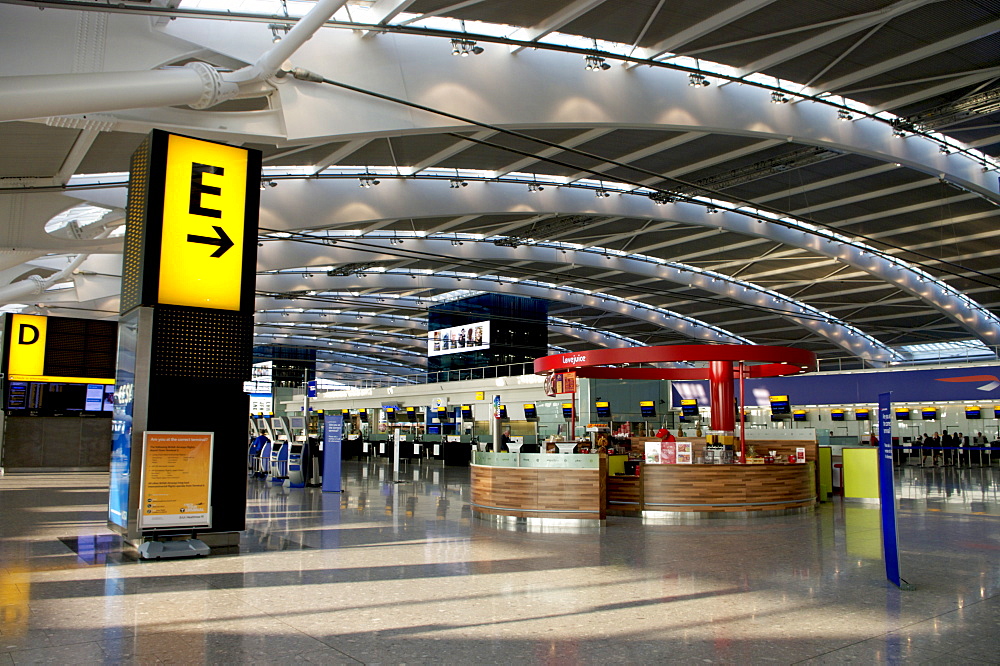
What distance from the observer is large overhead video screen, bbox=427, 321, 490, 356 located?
126 feet

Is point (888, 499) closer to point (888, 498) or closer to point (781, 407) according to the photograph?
point (888, 498)

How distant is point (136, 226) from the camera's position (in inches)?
344

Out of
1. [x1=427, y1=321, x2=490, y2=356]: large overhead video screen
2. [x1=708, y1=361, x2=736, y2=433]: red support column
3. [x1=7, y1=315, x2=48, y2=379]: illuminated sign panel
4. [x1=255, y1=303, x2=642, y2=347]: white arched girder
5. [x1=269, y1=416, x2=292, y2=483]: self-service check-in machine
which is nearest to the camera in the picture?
[x1=708, y1=361, x2=736, y2=433]: red support column

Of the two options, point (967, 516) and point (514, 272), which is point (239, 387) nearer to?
point (967, 516)

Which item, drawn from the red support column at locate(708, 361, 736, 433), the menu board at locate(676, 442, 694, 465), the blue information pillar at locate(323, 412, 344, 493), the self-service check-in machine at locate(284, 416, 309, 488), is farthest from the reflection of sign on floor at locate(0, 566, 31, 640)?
the red support column at locate(708, 361, 736, 433)

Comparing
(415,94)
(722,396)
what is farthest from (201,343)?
(722,396)

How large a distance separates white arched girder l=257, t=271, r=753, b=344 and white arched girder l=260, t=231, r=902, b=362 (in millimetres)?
3710

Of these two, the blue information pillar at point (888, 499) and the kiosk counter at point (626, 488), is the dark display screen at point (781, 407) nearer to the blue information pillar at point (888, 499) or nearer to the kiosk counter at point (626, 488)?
the kiosk counter at point (626, 488)

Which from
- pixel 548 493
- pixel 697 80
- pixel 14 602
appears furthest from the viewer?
pixel 697 80

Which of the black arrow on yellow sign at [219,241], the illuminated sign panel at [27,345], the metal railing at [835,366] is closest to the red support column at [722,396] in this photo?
the black arrow on yellow sign at [219,241]

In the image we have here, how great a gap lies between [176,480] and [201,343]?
4.89ft

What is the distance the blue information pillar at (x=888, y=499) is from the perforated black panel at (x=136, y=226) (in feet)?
24.0

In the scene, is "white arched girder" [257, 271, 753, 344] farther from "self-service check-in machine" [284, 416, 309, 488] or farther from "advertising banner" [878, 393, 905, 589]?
"advertising banner" [878, 393, 905, 589]

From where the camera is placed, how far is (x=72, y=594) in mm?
5984
